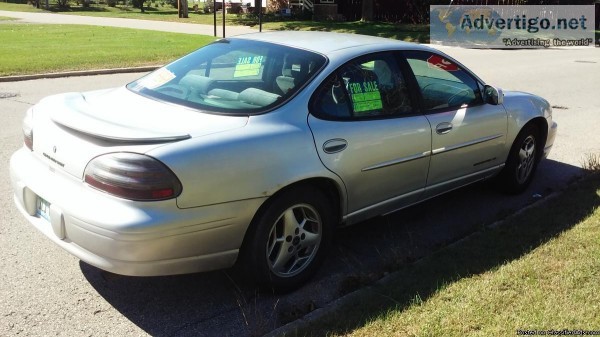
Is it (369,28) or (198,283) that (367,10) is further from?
(198,283)

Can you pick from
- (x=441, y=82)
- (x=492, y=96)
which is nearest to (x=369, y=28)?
(x=492, y=96)

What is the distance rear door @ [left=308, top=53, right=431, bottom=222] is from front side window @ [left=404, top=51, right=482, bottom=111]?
0.25 metres

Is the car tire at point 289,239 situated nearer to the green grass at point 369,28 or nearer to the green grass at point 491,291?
the green grass at point 491,291

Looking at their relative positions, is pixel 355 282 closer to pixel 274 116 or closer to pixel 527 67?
pixel 274 116

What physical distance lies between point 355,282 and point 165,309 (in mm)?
1194

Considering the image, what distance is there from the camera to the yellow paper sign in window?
159 inches

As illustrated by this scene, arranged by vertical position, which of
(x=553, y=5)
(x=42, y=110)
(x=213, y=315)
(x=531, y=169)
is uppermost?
(x=553, y=5)

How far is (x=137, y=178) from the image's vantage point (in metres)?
2.92

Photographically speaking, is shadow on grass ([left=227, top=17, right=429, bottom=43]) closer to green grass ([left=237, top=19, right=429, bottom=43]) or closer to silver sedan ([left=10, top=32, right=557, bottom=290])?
green grass ([left=237, top=19, right=429, bottom=43])

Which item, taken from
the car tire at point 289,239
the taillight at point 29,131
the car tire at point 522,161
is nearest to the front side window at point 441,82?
the car tire at point 522,161

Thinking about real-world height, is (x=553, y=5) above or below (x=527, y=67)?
above

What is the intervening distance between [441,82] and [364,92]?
41.9 inches

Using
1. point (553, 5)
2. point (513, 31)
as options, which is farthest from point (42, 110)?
point (553, 5)

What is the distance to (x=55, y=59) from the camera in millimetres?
13992
